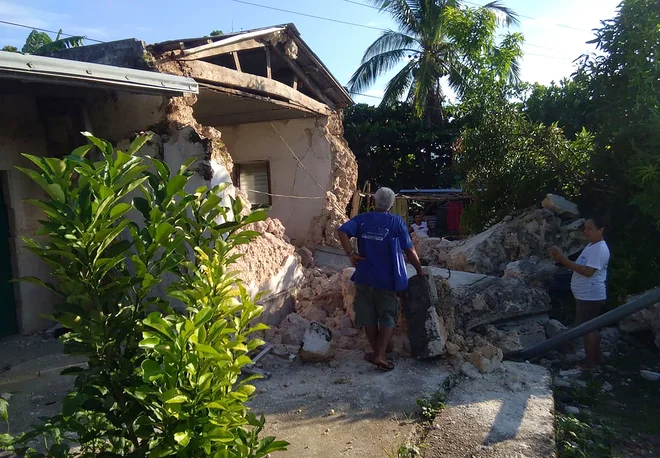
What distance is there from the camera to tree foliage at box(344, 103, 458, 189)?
→ 62.9 ft

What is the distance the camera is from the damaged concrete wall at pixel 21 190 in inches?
209

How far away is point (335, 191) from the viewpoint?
8.29 meters

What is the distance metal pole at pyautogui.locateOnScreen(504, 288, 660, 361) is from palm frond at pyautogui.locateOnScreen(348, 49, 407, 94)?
15.7m

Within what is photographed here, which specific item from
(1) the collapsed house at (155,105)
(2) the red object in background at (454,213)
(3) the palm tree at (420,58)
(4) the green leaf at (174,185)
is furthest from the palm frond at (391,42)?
(4) the green leaf at (174,185)

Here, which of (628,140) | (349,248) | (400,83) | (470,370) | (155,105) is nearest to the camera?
(470,370)

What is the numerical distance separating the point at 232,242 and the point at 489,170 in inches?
306

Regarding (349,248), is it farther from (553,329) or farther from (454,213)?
(454,213)

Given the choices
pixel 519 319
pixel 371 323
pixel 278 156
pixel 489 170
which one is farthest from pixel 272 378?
pixel 489 170

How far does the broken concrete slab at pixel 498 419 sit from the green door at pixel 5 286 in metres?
4.45

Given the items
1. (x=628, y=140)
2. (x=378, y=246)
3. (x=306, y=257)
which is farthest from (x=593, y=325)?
(x=306, y=257)

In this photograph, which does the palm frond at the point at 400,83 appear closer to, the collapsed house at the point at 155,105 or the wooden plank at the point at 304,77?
the wooden plank at the point at 304,77

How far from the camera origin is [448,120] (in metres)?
19.9

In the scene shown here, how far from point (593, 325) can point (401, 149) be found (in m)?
15.5

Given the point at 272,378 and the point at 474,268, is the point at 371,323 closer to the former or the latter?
the point at 272,378
